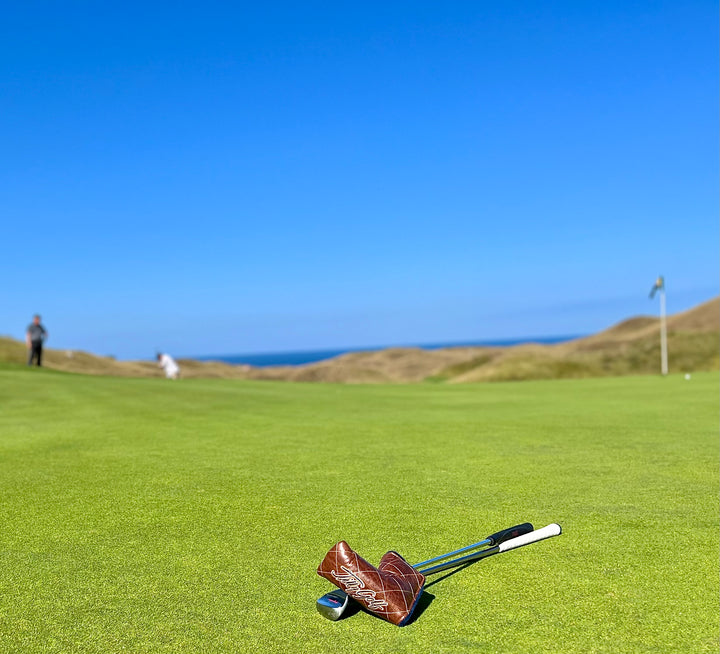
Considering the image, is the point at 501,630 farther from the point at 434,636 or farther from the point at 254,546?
A: the point at 254,546

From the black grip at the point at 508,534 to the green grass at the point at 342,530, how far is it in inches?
4.7

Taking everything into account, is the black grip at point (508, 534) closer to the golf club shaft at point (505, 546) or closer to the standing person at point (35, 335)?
the golf club shaft at point (505, 546)

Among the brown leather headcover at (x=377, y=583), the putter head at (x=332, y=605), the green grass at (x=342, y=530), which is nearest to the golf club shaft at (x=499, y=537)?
the green grass at (x=342, y=530)

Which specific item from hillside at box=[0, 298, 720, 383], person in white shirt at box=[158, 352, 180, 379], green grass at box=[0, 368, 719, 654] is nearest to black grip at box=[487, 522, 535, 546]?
green grass at box=[0, 368, 719, 654]

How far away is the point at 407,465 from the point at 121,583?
3740 mm

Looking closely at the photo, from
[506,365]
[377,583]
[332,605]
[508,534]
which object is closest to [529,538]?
[508,534]

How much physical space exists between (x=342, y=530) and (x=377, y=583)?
133 centimetres

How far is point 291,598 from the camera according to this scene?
364 cm

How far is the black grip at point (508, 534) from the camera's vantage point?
4.23m

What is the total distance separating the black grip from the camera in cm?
423

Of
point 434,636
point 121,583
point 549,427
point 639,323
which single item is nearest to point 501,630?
point 434,636

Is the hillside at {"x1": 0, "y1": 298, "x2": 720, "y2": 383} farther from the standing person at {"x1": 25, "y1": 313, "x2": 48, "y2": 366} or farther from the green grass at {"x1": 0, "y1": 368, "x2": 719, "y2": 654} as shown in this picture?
the green grass at {"x1": 0, "y1": 368, "x2": 719, "y2": 654}

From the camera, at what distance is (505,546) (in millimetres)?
4168

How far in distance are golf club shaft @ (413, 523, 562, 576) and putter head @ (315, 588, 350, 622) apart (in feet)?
2.00
